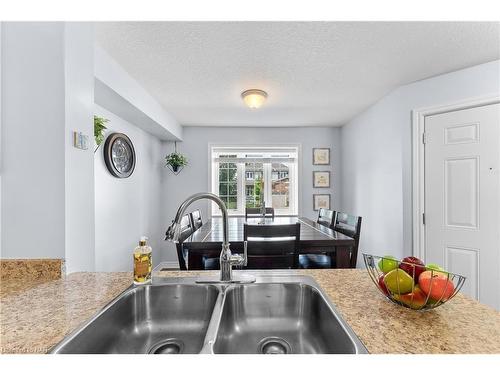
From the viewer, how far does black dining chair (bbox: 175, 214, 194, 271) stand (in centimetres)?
→ 186

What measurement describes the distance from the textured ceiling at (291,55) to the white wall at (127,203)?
82 cm

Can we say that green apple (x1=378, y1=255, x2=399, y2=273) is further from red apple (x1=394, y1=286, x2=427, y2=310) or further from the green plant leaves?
the green plant leaves

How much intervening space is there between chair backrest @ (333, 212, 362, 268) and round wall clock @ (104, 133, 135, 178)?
241cm

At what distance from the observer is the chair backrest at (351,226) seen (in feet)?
6.93

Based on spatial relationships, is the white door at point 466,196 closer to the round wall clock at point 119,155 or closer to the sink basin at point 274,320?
the sink basin at point 274,320

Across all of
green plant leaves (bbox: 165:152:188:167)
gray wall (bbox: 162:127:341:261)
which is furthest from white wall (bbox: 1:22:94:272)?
gray wall (bbox: 162:127:341:261)

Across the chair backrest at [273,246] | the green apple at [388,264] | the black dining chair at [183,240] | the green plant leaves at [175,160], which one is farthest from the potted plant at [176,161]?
the green apple at [388,264]

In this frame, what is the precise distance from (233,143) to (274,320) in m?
3.34

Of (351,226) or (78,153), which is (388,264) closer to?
(78,153)

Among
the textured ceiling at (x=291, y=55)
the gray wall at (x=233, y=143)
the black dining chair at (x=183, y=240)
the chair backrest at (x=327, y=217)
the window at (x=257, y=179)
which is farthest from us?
the window at (x=257, y=179)

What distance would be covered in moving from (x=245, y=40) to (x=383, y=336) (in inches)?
69.3

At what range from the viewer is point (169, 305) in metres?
0.96
